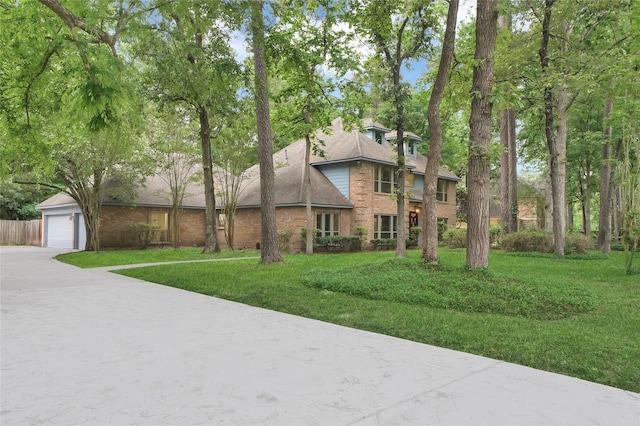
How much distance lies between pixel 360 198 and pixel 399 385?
697 inches

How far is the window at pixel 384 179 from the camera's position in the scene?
22.0m

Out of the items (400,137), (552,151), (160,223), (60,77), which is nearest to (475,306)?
(400,137)

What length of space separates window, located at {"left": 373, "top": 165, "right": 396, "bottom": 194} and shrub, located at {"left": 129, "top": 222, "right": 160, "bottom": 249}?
39.7 ft

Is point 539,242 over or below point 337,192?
below

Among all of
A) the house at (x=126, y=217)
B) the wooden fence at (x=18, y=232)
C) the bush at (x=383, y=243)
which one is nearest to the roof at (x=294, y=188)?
the bush at (x=383, y=243)

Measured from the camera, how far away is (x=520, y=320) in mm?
5719

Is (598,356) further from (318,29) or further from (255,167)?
(255,167)

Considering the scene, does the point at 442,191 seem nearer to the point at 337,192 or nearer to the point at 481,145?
the point at 337,192

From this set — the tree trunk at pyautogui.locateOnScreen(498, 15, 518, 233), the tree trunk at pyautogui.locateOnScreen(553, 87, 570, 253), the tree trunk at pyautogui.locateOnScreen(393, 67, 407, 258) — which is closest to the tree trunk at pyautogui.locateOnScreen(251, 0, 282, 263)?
the tree trunk at pyautogui.locateOnScreen(393, 67, 407, 258)

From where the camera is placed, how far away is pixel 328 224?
20.5 metres

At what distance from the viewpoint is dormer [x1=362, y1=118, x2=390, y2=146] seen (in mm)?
23656

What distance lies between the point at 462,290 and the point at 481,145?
298 centimetres

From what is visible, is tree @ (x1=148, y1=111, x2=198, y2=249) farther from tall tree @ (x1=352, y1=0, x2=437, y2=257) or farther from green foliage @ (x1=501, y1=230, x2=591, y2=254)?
green foliage @ (x1=501, y1=230, x2=591, y2=254)

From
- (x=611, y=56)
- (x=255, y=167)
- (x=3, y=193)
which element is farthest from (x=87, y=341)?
(x=3, y=193)
